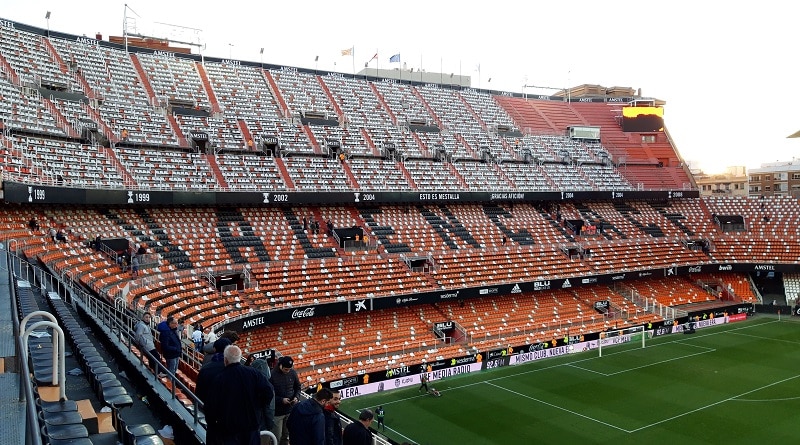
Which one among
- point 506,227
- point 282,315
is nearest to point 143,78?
point 282,315

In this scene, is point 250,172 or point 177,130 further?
point 177,130

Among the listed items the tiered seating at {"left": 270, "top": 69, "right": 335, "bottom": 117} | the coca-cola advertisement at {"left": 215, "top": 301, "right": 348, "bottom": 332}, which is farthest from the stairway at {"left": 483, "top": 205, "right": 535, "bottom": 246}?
the coca-cola advertisement at {"left": 215, "top": 301, "right": 348, "bottom": 332}

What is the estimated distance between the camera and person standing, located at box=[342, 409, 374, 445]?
24.1ft

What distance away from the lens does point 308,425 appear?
6980 mm

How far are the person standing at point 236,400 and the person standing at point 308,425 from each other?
2.71 feet

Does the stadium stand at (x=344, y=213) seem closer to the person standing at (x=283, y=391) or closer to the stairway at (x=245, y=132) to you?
the stairway at (x=245, y=132)

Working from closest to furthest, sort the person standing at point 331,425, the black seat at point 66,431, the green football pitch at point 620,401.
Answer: the black seat at point 66,431 < the person standing at point 331,425 < the green football pitch at point 620,401

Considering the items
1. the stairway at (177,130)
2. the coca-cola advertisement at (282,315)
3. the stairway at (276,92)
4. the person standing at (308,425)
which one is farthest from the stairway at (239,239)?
the person standing at (308,425)

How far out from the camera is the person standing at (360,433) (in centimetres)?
734

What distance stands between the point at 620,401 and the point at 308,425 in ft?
79.9

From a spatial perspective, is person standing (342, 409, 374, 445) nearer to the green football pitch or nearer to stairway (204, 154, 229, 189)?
the green football pitch

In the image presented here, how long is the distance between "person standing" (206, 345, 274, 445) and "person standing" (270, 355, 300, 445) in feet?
8.25

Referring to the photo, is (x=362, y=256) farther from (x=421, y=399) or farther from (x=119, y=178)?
(x=119, y=178)

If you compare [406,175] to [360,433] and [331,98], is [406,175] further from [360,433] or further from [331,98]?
[360,433]
